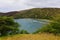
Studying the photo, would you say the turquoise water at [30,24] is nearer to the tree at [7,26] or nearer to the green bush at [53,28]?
the green bush at [53,28]

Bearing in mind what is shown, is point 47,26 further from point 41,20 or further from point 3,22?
point 3,22

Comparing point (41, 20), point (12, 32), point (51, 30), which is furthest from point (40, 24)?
point (12, 32)

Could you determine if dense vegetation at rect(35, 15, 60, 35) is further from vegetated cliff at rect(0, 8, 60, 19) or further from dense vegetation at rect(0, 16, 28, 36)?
dense vegetation at rect(0, 16, 28, 36)

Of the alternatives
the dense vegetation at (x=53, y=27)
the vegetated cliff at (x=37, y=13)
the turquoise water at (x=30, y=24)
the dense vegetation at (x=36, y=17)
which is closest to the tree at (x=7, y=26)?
the dense vegetation at (x=36, y=17)

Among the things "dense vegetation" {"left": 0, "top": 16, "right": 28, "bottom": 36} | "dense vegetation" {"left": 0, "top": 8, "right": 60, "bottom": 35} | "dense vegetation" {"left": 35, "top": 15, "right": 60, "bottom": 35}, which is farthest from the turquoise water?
"dense vegetation" {"left": 0, "top": 16, "right": 28, "bottom": 36}

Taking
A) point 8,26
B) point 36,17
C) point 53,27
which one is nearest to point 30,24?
point 36,17

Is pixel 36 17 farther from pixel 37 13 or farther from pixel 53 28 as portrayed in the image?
pixel 53 28
